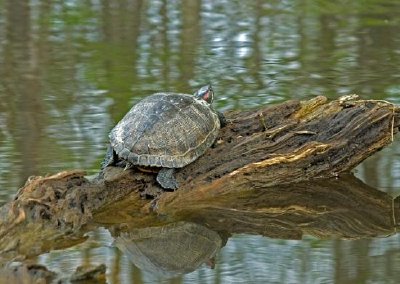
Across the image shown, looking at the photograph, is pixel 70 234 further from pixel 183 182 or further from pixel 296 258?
pixel 296 258

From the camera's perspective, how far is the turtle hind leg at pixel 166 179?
673 cm

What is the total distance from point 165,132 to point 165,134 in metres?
0.01

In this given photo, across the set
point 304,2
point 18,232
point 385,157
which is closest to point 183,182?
point 18,232

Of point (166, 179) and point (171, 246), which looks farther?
point (166, 179)

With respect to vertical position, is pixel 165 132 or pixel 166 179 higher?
pixel 165 132

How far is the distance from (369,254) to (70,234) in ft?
6.01

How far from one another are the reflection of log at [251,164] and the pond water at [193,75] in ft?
0.93

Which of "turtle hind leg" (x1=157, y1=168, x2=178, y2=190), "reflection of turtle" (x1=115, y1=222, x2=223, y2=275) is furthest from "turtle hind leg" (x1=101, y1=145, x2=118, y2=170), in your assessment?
"reflection of turtle" (x1=115, y1=222, x2=223, y2=275)

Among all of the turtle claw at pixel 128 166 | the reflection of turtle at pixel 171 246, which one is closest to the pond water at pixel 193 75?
the reflection of turtle at pixel 171 246

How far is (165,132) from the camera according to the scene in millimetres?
6773

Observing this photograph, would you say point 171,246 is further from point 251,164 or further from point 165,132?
point 251,164

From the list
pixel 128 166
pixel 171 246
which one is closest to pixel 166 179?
pixel 128 166

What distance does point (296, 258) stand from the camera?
19.6ft

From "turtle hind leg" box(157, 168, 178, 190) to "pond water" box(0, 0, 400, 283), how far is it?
1.91 ft
